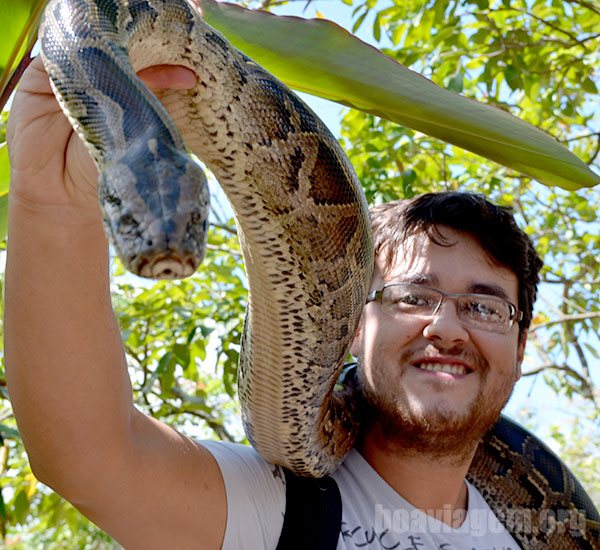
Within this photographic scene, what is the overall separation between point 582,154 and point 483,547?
4.40 meters

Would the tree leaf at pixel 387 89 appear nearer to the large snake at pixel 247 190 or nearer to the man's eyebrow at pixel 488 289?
the large snake at pixel 247 190

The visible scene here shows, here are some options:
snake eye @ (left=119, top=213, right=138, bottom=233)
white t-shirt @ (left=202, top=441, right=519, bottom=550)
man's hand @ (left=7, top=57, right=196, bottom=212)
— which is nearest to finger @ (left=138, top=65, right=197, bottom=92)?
man's hand @ (left=7, top=57, right=196, bottom=212)

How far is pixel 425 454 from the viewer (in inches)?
102

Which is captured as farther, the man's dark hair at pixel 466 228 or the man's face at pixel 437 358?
the man's dark hair at pixel 466 228

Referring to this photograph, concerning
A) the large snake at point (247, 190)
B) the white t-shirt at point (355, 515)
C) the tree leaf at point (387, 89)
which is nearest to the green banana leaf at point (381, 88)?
the tree leaf at point (387, 89)

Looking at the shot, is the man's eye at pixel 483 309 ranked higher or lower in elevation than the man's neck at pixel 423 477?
higher

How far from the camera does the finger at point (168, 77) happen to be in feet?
6.13

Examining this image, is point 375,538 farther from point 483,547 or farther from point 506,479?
point 506,479

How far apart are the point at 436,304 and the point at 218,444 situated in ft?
2.90

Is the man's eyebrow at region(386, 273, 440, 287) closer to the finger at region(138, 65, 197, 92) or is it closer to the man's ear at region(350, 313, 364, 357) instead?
the man's ear at region(350, 313, 364, 357)

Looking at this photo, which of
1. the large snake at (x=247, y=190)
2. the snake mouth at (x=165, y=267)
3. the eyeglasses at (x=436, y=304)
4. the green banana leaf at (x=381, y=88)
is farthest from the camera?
the eyeglasses at (x=436, y=304)

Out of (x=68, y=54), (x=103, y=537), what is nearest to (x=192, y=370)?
(x=68, y=54)

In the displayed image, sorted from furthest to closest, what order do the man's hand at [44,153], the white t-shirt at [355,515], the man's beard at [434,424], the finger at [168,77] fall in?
the man's beard at [434,424] → the white t-shirt at [355,515] → the finger at [168,77] → the man's hand at [44,153]

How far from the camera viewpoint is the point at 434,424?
253 centimetres
